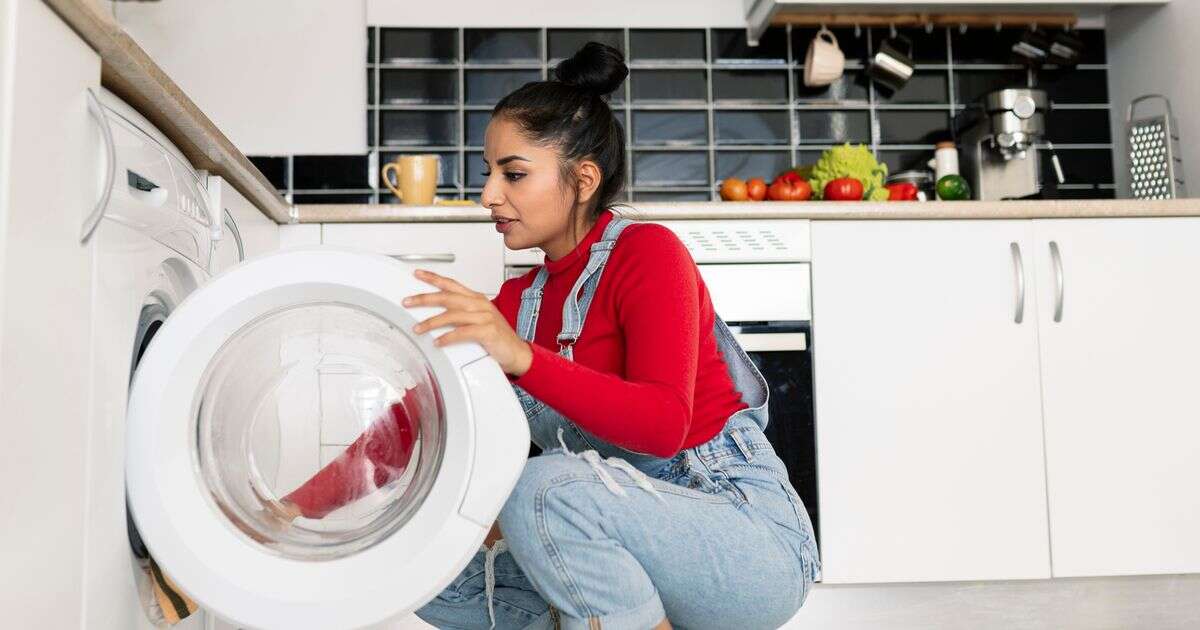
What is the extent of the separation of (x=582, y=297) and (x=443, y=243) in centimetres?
95

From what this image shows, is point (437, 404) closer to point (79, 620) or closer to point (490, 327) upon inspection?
point (490, 327)

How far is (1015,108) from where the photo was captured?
2.68 metres

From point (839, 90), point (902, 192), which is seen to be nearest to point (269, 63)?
point (839, 90)

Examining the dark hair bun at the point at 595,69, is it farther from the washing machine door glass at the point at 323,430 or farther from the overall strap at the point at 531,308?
the washing machine door glass at the point at 323,430

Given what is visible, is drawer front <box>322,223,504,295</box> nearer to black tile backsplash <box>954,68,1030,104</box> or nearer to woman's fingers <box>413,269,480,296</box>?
woman's fingers <box>413,269,480,296</box>

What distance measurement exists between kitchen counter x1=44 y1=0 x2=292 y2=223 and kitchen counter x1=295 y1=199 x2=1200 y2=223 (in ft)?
1.75

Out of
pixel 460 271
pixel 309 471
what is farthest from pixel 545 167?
pixel 460 271

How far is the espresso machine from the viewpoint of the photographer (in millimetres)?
2684

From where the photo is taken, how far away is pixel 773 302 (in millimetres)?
2307

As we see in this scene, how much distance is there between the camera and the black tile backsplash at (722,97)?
2859mm

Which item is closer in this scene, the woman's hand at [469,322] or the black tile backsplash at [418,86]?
the woman's hand at [469,322]

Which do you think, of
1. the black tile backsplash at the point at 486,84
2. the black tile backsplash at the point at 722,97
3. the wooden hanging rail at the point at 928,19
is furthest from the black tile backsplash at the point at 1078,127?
the black tile backsplash at the point at 486,84

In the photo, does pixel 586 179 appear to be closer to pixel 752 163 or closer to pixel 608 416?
pixel 608 416

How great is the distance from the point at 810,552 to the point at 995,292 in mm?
1296
